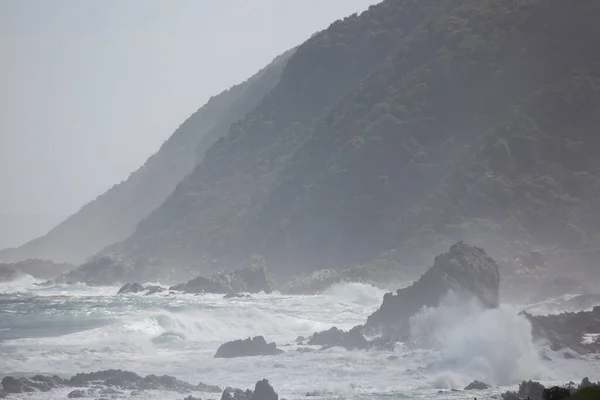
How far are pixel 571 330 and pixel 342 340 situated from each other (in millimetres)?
11130

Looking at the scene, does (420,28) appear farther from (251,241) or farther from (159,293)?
(159,293)

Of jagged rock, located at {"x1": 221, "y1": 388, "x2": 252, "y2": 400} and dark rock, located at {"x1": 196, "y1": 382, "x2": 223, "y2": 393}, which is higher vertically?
dark rock, located at {"x1": 196, "y1": 382, "x2": 223, "y2": 393}

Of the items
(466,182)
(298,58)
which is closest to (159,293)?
(466,182)

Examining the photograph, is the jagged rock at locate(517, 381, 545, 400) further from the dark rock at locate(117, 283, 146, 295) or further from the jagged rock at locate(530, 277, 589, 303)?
the dark rock at locate(117, 283, 146, 295)

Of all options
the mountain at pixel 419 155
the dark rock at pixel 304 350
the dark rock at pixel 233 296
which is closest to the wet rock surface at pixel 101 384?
the dark rock at pixel 304 350

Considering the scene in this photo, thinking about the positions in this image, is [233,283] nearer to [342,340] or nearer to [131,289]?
[131,289]

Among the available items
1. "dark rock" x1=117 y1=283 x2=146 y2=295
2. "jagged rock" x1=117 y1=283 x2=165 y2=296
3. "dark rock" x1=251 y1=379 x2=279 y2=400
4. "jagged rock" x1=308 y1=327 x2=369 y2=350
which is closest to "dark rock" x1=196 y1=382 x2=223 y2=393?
"dark rock" x1=251 y1=379 x2=279 y2=400

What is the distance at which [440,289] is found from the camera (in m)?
51.8

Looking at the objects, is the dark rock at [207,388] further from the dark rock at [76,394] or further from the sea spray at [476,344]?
the sea spray at [476,344]

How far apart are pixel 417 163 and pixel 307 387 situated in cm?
6894

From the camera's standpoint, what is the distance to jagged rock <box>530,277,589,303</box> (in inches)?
2640

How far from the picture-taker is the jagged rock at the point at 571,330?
4200cm

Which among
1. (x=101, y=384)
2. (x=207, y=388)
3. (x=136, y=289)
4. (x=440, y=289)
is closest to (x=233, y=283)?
(x=136, y=289)

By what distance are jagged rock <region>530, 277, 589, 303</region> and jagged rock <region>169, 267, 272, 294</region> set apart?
29395mm
